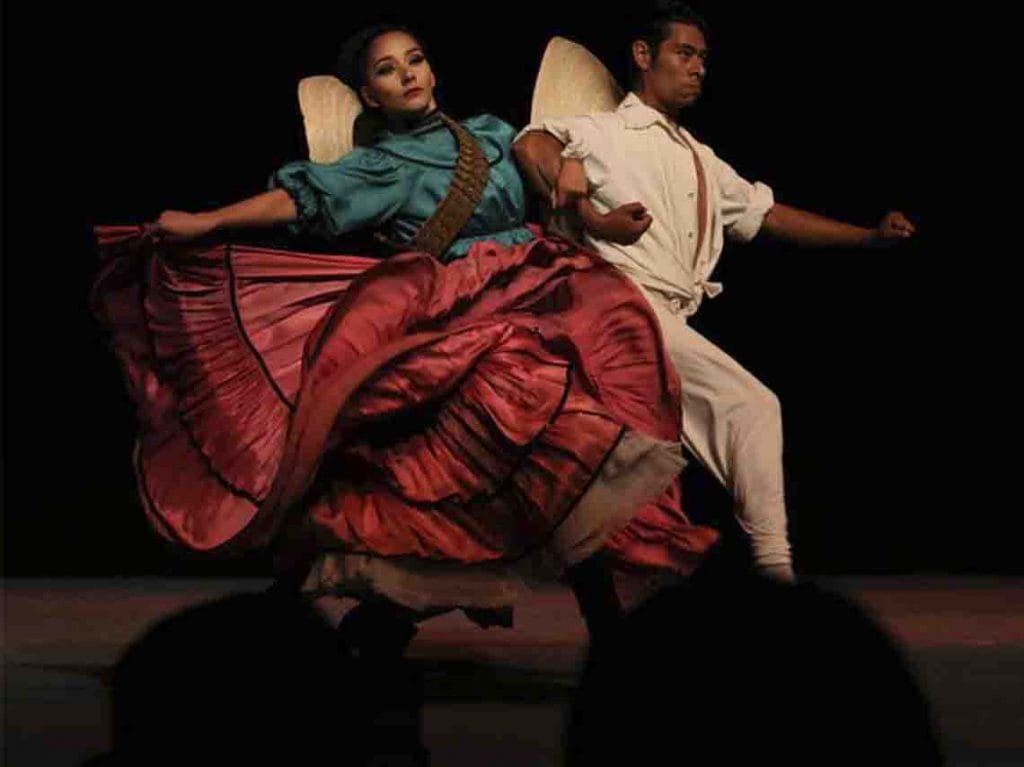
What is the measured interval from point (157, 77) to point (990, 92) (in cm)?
174

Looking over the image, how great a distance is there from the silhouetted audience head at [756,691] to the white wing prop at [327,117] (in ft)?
6.79

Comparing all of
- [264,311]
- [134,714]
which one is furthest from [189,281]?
[134,714]

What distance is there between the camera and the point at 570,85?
3.79 meters

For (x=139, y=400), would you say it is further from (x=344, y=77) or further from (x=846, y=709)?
(x=846, y=709)

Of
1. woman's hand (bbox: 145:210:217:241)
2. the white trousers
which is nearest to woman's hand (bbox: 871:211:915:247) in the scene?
the white trousers

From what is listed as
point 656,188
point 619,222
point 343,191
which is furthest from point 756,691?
point 656,188

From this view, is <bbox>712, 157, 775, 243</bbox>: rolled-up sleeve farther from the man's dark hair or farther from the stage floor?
the stage floor

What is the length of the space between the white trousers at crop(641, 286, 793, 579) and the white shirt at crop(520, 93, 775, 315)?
0.33 ft

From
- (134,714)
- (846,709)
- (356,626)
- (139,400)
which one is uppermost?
(846,709)

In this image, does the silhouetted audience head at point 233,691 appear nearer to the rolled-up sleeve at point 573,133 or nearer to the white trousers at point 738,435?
the white trousers at point 738,435

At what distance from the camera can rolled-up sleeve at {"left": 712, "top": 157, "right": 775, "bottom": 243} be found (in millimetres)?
3807

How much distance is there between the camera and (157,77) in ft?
16.2

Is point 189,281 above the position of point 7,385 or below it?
above

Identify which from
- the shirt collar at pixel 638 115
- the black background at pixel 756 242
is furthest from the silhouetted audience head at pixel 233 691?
the black background at pixel 756 242
